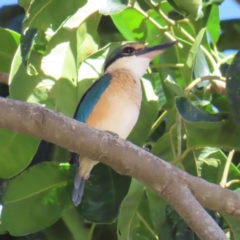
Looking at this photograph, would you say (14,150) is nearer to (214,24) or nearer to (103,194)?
(103,194)

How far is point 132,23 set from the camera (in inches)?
93.0

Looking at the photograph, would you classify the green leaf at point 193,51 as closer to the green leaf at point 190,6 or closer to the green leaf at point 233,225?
the green leaf at point 190,6

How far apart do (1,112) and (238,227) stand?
2.90 feet

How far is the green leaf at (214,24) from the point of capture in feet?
7.86

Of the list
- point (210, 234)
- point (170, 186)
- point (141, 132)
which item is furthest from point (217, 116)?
point (210, 234)

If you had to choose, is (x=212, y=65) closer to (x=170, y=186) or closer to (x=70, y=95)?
(x=70, y=95)

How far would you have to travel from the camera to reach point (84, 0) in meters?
2.01

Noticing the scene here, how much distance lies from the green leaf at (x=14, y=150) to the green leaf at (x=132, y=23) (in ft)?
2.18

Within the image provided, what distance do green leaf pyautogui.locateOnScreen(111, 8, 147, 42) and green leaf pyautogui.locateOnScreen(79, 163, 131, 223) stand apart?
571 mm

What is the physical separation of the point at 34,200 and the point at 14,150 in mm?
186

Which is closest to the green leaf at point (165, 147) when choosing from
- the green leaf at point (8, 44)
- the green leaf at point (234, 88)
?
the green leaf at point (234, 88)

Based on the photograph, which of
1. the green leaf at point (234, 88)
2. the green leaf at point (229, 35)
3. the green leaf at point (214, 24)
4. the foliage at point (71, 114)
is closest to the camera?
the green leaf at point (234, 88)

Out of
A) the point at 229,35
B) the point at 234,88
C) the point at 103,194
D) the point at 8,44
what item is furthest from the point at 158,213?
the point at 229,35

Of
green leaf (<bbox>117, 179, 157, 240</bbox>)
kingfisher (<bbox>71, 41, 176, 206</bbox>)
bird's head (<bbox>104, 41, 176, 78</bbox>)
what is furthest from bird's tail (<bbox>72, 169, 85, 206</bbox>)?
bird's head (<bbox>104, 41, 176, 78</bbox>)
